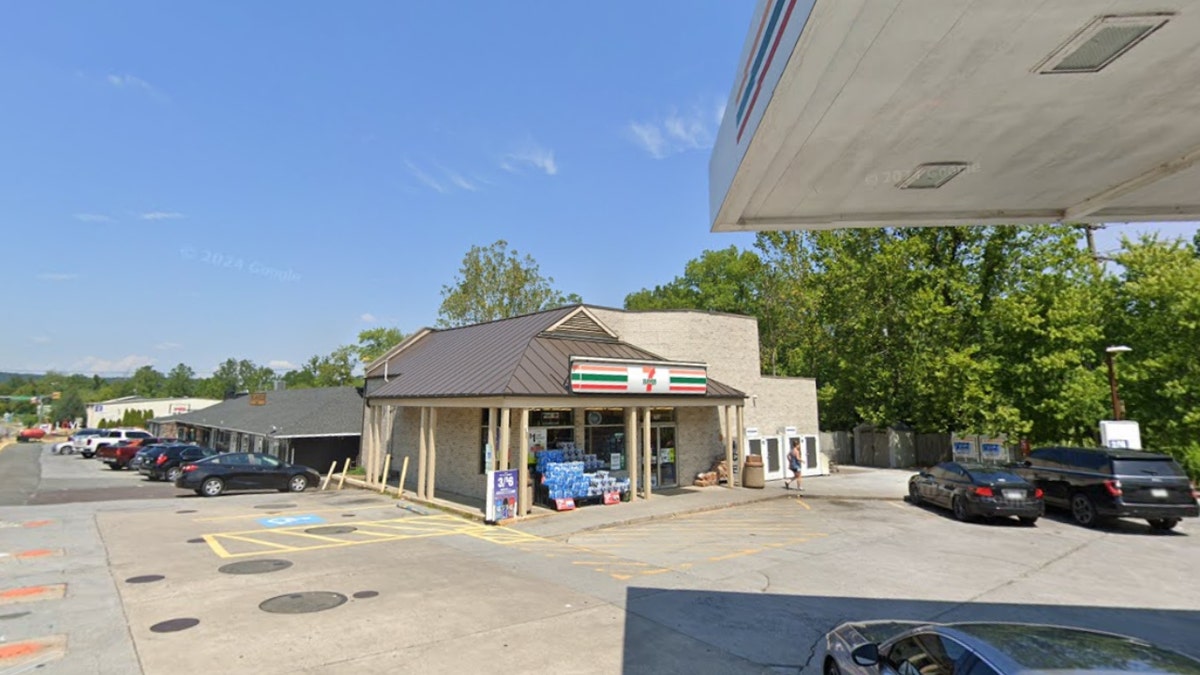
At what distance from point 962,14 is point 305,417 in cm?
3310

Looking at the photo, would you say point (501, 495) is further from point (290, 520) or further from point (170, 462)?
point (170, 462)

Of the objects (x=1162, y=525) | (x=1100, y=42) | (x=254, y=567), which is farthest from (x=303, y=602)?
(x=1162, y=525)

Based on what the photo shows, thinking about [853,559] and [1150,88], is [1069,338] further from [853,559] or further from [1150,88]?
[1150,88]

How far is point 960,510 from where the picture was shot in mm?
16844

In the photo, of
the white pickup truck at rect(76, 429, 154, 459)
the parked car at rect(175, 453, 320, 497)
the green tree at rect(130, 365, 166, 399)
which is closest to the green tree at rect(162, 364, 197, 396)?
the green tree at rect(130, 365, 166, 399)

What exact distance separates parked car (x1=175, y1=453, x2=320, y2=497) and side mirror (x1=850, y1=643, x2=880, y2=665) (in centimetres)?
2352

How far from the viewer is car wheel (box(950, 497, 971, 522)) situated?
16.7 meters

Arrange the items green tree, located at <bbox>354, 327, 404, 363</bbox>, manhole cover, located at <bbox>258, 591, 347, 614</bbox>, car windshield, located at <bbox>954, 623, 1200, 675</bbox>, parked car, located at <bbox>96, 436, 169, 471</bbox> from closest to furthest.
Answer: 1. car windshield, located at <bbox>954, 623, 1200, 675</bbox>
2. manhole cover, located at <bbox>258, 591, 347, 614</bbox>
3. parked car, located at <bbox>96, 436, 169, 471</bbox>
4. green tree, located at <bbox>354, 327, 404, 363</bbox>

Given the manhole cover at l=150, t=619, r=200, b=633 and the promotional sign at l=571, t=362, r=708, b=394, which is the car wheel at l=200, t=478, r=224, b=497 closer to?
the promotional sign at l=571, t=362, r=708, b=394

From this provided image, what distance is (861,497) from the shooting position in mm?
21094

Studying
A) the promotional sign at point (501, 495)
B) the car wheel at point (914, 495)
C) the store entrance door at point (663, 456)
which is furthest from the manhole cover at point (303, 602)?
the car wheel at point (914, 495)

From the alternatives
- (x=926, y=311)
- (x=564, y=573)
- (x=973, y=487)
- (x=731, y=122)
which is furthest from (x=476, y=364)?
(x=926, y=311)

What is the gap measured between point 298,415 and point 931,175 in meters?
32.9

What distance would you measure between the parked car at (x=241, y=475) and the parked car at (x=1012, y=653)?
2343cm
